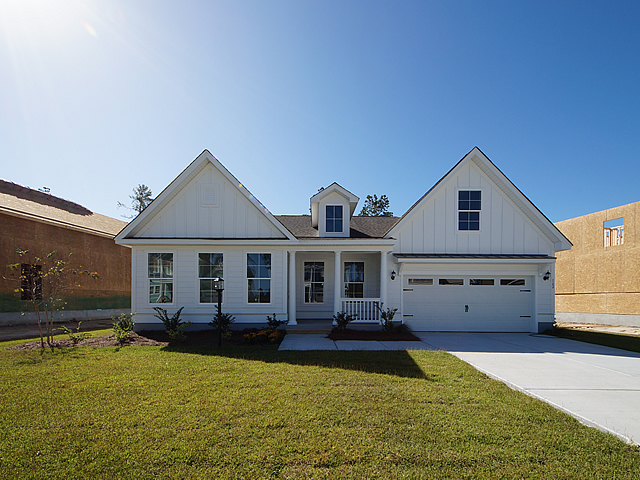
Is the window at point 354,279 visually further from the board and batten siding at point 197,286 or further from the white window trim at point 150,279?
the white window trim at point 150,279

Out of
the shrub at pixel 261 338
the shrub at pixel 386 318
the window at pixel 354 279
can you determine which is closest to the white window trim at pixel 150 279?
the shrub at pixel 261 338

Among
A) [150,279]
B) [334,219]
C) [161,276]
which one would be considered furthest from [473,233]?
[150,279]

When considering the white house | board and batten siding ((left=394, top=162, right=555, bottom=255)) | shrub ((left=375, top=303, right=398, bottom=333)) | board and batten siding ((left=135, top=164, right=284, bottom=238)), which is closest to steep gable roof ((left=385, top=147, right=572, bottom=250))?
the white house

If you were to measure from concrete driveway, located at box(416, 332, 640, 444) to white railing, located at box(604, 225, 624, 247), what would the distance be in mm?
10455

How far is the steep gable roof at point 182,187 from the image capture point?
1154 centimetres

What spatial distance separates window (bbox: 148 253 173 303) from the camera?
11.7 meters

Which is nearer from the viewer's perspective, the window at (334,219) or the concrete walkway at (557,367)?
the concrete walkway at (557,367)

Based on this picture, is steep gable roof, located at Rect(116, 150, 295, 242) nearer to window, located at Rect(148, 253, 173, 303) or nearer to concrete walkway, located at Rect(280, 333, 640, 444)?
window, located at Rect(148, 253, 173, 303)

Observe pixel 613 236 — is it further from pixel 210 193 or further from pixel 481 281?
pixel 210 193

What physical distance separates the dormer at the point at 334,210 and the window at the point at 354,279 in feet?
6.24

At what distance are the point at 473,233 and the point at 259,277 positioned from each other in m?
8.31

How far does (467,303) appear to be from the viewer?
12.5m

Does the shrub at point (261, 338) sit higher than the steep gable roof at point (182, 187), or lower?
lower

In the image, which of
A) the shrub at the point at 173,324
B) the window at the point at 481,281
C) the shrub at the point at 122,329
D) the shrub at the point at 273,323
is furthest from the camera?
the window at the point at 481,281
